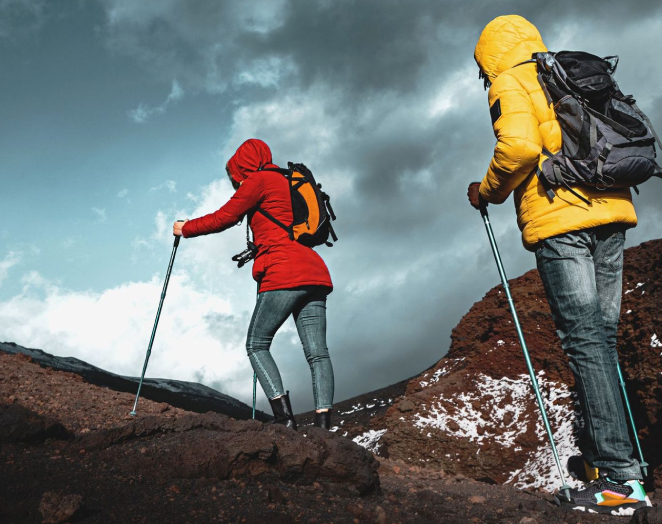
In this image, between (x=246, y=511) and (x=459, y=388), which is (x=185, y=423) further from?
(x=459, y=388)

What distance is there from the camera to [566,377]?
23.9 feet

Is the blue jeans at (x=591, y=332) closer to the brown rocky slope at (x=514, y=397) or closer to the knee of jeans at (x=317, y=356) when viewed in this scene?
the knee of jeans at (x=317, y=356)

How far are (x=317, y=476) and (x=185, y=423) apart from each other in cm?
101

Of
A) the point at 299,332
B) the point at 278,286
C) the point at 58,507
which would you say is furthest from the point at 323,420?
the point at 58,507

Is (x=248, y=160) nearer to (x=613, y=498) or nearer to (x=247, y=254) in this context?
(x=247, y=254)

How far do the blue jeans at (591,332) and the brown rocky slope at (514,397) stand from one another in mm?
2173

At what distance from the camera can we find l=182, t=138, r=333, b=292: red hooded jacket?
14.5ft

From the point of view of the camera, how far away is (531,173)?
384 cm

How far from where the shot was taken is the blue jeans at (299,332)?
4.42 m

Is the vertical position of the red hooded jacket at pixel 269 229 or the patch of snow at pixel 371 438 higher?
the red hooded jacket at pixel 269 229

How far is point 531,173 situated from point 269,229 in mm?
2007

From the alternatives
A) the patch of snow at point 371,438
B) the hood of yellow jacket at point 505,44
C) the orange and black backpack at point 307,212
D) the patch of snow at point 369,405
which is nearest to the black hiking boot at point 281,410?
the orange and black backpack at point 307,212

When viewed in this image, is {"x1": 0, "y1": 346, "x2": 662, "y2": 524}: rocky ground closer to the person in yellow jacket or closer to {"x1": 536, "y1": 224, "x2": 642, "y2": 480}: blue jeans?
the person in yellow jacket

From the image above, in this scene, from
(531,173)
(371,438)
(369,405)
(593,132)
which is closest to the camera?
(593,132)
